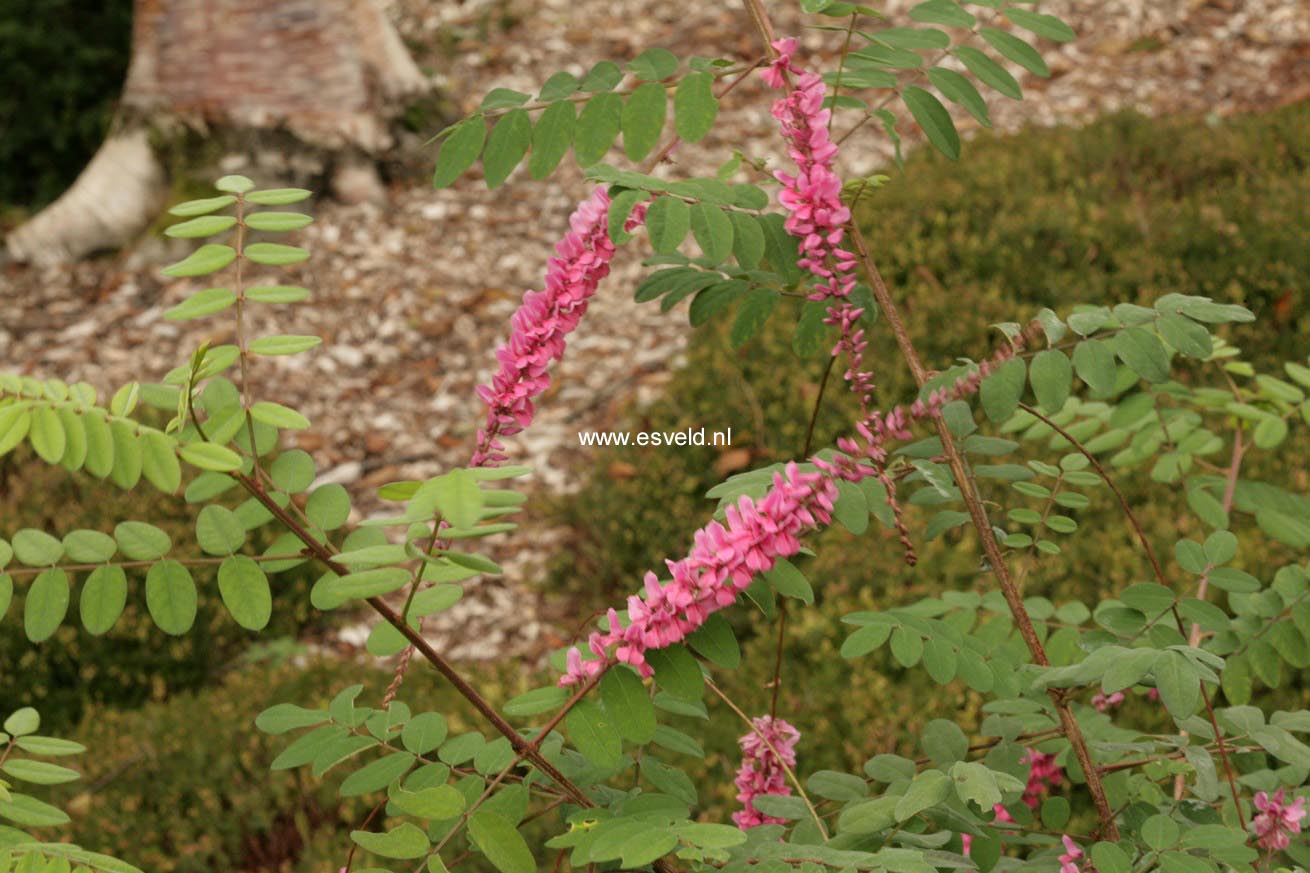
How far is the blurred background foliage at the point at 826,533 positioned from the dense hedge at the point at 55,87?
3.18 m

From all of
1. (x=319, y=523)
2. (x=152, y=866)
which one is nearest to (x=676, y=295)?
(x=319, y=523)

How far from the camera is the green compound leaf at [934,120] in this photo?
171 cm

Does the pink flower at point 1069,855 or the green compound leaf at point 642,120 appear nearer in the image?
the pink flower at point 1069,855

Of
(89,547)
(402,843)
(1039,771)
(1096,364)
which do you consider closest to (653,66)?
(1096,364)

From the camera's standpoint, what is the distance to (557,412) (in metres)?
6.10

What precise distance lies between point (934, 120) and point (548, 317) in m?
0.68

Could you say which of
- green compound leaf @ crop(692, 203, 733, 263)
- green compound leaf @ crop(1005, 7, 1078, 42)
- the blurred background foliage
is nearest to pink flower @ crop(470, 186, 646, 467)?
green compound leaf @ crop(692, 203, 733, 263)

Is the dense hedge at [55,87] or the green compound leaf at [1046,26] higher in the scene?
the green compound leaf at [1046,26]

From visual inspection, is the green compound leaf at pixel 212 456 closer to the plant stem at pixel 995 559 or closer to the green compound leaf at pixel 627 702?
the green compound leaf at pixel 627 702

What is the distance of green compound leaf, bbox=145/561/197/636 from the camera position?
4.42 feet

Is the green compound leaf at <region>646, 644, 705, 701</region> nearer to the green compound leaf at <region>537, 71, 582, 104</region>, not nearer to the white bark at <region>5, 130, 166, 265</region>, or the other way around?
the green compound leaf at <region>537, 71, 582, 104</region>

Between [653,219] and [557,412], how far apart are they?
467 centimetres

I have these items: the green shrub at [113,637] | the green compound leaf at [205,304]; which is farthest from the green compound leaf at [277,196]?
the green shrub at [113,637]

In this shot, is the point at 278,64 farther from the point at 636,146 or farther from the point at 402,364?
the point at 636,146
